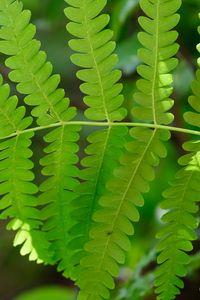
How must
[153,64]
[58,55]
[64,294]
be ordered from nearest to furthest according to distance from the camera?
[153,64] < [64,294] < [58,55]

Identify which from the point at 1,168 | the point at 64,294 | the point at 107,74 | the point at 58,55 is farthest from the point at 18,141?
the point at 58,55

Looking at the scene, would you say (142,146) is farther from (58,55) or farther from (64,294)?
(58,55)

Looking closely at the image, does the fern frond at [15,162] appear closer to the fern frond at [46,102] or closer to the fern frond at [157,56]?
the fern frond at [46,102]

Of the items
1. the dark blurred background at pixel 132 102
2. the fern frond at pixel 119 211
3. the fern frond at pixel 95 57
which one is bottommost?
the fern frond at pixel 119 211

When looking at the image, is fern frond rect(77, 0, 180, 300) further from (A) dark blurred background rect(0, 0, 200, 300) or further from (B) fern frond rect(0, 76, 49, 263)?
(A) dark blurred background rect(0, 0, 200, 300)

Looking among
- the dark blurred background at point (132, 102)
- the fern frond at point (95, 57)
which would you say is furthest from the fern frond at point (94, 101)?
the dark blurred background at point (132, 102)
